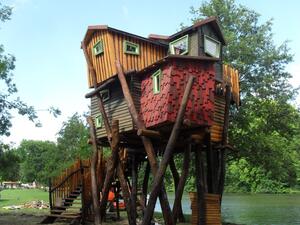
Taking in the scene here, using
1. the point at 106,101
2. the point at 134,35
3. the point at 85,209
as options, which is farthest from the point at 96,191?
the point at 134,35

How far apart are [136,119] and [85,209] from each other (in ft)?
19.5

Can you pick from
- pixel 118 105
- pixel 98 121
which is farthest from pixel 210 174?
pixel 98 121

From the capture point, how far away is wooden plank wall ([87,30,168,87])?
20.0 metres

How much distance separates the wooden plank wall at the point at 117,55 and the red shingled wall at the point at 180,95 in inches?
93.3

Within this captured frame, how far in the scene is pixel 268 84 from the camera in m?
31.5

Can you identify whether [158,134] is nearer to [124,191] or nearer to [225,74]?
[124,191]

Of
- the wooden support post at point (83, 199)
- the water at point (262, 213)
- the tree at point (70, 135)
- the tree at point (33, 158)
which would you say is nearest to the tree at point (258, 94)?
the water at point (262, 213)

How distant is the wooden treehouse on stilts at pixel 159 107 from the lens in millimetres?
16984

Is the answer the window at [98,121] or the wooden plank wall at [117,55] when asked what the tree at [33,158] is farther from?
the wooden plank wall at [117,55]

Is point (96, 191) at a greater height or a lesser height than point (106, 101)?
lesser

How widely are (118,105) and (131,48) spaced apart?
8.86 feet

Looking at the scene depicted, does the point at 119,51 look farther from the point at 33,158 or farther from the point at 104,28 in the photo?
the point at 33,158

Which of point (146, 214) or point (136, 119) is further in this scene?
point (136, 119)

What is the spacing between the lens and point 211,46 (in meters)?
20.6
